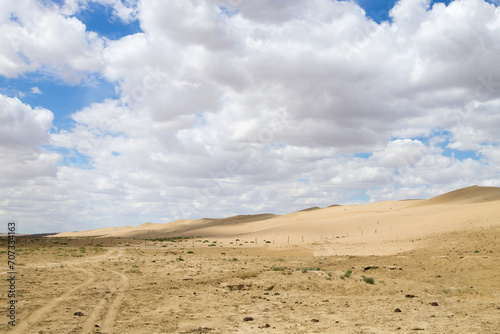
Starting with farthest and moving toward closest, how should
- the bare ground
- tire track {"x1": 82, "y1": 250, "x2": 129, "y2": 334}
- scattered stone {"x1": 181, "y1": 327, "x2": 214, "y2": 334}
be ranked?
the bare ground → tire track {"x1": 82, "y1": 250, "x2": 129, "y2": 334} → scattered stone {"x1": 181, "y1": 327, "x2": 214, "y2": 334}

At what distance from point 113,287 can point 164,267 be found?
26.2 ft

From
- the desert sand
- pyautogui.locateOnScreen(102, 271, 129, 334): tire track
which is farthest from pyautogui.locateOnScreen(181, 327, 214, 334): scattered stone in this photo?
pyautogui.locateOnScreen(102, 271, 129, 334): tire track

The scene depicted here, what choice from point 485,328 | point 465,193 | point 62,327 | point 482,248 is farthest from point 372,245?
point 465,193

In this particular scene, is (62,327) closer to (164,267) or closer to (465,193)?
(164,267)

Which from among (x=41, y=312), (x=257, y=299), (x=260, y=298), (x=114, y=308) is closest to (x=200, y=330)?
(x=114, y=308)

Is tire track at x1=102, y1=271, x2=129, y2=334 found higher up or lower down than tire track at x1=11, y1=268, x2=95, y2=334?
lower down

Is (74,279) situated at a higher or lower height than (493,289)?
higher

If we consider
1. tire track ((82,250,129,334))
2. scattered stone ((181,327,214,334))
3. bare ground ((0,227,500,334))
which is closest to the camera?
scattered stone ((181,327,214,334))

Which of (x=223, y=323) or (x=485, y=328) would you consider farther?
(x=223, y=323)

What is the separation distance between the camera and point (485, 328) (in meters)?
9.91

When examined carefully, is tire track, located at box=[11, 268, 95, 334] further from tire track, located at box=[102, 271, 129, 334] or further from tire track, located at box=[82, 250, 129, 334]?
tire track, located at box=[102, 271, 129, 334]

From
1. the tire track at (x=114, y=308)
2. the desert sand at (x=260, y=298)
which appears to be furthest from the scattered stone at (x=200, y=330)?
the tire track at (x=114, y=308)

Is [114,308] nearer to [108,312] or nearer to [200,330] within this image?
[108,312]

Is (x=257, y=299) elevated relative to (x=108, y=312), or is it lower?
lower
